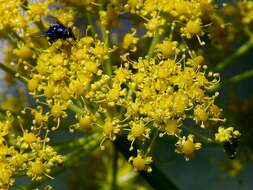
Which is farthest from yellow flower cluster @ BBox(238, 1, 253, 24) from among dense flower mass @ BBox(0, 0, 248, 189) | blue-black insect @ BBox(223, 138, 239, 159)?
blue-black insect @ BBox(223, 138, 239, 159)

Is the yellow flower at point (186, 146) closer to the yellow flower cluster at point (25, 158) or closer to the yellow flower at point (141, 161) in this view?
the yellow flower at point (141, 161)

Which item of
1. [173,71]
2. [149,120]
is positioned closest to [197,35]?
[173,71]

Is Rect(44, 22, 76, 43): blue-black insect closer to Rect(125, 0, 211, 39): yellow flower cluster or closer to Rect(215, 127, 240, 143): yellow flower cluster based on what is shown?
Rect(125, 0, 211, 39): yellow flower cluster

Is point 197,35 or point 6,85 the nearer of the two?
point 197,35

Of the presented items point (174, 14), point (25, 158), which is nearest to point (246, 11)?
point (174, 14)

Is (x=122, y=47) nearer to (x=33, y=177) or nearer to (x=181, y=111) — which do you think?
(x=181, y=111)

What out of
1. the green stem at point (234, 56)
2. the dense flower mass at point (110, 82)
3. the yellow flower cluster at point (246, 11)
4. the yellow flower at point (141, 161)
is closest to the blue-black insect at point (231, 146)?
the dense flower mass at point (110, 82)

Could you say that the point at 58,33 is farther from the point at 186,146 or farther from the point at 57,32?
the point at 186,146

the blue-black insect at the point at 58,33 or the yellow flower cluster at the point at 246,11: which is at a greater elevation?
the blue-black insect at the point at 58,33
